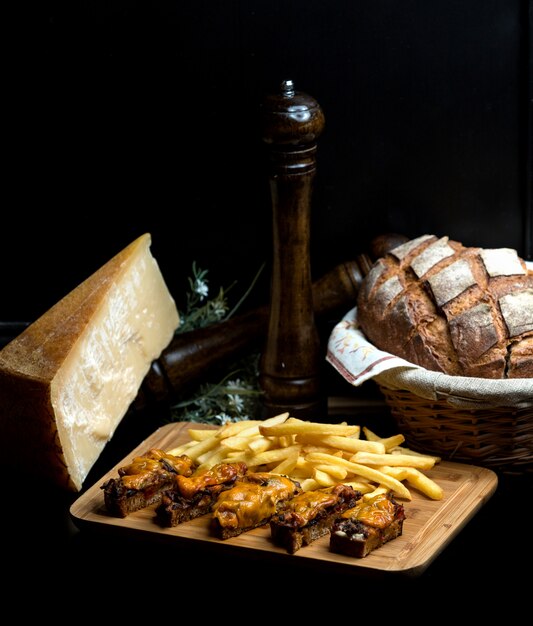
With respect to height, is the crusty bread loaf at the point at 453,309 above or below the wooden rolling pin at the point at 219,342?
above

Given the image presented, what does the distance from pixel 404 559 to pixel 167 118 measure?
5.85ft

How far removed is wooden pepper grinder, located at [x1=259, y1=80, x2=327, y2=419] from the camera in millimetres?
3014

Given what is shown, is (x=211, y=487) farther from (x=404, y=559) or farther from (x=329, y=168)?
(x=329, y=168)

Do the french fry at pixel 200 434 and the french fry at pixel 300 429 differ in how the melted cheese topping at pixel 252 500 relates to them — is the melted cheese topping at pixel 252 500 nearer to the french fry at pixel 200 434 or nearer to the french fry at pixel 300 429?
the french fry at pixel 300 429

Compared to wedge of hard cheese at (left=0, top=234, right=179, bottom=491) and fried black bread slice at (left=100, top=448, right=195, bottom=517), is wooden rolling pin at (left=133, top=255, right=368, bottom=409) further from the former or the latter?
fried black bread slice at (left=100, top=448, right=195, bottom=517)

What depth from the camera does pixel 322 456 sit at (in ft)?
9.02

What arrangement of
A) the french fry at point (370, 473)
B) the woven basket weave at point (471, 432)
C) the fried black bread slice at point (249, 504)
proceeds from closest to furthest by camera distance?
the fried black bread slice at point (249, 504) < the french fry at point (370, 473) < the woven basket weave at point (471, 432)

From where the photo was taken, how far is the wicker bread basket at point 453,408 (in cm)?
268

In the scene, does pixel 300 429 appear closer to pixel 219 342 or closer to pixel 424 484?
pixel 424 484

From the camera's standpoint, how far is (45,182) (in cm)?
373

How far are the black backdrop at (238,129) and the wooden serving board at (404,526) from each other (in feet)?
3.12

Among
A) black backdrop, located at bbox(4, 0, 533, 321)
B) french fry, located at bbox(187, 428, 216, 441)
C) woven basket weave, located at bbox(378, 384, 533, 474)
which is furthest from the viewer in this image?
black backdrop, located at bbox(4, 0, 533, 321)

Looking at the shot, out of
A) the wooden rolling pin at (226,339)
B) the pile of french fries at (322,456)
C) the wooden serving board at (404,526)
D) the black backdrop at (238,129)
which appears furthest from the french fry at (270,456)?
the black backdrop at (238,129)

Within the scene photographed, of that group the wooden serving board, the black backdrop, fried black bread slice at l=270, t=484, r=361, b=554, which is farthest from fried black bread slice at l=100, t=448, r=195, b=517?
the black backdrop
